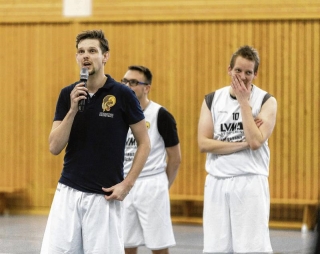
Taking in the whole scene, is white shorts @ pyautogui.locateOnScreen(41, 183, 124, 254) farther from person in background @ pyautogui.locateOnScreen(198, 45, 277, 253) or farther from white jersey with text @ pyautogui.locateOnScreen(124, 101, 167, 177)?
white jersey with text @ pyautogui.locateOnScreen(124, 101, 167, 177)

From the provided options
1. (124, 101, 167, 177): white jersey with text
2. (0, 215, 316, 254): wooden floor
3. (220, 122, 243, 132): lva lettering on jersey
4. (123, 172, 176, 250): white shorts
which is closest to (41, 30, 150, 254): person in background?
(220, 122, 243, 132): lva lettering on jersey

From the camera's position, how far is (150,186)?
694 centimetres

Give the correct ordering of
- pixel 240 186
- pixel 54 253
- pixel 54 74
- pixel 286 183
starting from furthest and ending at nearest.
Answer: pixel 54 74 < pixel 286 183 < pixel 240 186 < pixel 54 253

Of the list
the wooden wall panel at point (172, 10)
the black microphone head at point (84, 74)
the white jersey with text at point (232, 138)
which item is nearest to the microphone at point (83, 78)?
the black microphone head at point (84, 74)

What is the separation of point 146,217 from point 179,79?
607cm

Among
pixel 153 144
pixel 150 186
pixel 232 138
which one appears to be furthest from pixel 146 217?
pixel 232 138

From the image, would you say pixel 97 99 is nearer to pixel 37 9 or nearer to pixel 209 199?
pixel 209 199

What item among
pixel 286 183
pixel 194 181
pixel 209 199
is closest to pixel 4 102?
pixel 194 181

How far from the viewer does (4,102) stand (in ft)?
44.2

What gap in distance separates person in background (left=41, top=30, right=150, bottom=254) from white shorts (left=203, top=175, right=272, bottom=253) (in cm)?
108

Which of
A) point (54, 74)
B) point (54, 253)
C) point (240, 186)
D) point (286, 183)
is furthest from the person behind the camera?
point (54, 74)

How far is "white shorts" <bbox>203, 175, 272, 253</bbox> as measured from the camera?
5.54 metres

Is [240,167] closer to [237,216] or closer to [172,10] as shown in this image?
[237,216]

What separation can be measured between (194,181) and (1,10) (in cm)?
468
